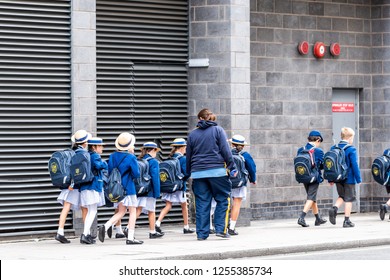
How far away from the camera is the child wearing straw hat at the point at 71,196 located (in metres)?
17.6

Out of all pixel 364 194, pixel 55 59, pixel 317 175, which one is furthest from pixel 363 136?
pixel 55 59

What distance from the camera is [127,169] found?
57.1ft

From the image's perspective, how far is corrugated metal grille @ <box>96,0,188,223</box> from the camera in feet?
66.6

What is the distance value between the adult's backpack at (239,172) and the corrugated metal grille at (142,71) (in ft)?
7.95

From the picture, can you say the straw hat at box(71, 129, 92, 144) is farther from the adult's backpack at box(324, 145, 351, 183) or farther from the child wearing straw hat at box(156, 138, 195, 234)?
the adult's backpack at box(324, 145, 351, 183)

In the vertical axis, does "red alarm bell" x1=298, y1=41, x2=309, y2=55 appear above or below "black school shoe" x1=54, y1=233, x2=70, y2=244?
above

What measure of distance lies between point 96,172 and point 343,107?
8.67m

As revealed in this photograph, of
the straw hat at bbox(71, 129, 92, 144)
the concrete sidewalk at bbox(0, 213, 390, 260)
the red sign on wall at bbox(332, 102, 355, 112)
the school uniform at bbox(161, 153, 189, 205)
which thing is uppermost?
the red sign on wall at bbox(332, 102, 355, 112)

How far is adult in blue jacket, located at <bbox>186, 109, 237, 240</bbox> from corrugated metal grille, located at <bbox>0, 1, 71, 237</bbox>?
251 cm

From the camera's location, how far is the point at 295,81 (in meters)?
23.6

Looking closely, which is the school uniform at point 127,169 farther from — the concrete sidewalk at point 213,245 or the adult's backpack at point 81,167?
the concrete sidewalk at point 213,245

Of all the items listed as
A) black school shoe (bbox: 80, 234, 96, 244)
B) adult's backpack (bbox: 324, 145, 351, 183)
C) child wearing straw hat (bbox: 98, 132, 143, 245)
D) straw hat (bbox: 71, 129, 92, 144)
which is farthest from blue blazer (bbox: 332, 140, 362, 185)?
black school shoe (bbox: 80, 234, 96, 244)

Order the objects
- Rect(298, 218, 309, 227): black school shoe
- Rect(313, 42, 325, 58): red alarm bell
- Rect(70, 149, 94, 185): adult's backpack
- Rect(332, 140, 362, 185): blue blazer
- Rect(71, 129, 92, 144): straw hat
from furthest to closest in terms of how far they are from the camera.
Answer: Rect(313, 42, 325, 58): red alarm bell < Rect(298, 218, 309, 227): black school shoe < Rect(332, 140, 362, 185): blue blazer < Rect(71, 129, 92, 144): straw hat < Rect(70, 149, 94, 185): adult's backpack

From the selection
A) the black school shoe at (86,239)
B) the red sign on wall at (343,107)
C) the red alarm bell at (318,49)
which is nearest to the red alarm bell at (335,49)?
the red alarm bell at (318,49)
